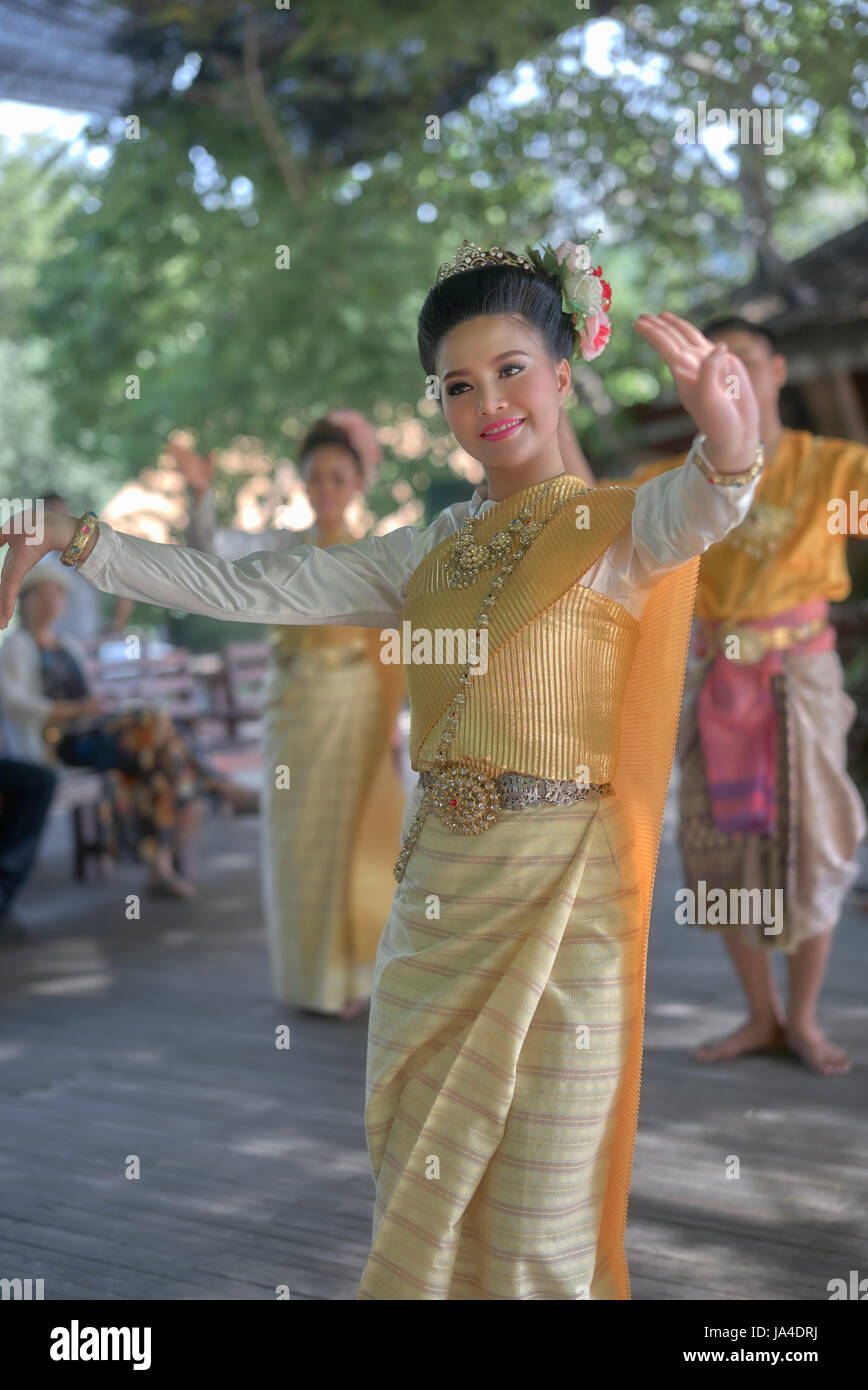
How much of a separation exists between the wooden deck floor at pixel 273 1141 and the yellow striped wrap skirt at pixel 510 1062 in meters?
0.65

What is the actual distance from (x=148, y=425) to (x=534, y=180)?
3980 millimetres

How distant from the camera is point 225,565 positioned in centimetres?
200

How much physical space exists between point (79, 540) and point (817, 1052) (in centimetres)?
252

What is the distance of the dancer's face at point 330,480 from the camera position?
14.2 ft

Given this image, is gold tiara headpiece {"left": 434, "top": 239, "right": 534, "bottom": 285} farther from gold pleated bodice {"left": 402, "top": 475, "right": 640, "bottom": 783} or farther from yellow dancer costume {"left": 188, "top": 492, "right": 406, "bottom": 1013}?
yellow dancer costume {"left": 188, "top": 492, "right": 406, "bottom": 1013}

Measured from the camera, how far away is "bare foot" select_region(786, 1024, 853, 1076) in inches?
141

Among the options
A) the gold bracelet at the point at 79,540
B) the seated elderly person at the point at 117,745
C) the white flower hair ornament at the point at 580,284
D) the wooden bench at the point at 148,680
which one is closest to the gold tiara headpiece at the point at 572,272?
the white flower hair ornament at the point at 580,284

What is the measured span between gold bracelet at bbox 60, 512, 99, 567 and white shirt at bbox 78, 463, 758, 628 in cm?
2

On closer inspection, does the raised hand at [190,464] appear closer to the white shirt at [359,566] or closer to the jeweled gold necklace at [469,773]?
the white shirt at [359,566]

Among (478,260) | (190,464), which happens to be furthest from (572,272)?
(190,464)
